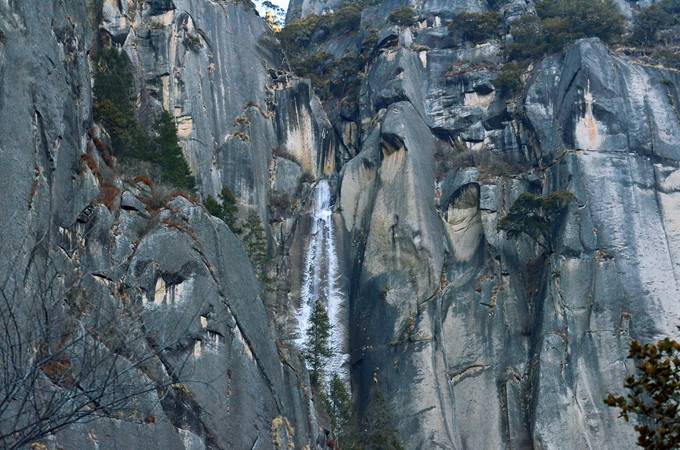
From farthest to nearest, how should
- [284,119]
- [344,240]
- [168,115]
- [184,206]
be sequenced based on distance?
[284,119] → [344,240] → [168,115] → [184,206]

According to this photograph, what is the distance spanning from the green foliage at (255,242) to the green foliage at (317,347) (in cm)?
284

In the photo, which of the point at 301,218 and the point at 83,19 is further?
the point at 301,218

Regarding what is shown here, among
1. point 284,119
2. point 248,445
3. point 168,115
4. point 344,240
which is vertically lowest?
point 248,445

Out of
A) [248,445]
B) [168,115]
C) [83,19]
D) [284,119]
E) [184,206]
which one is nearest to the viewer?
[248,445]

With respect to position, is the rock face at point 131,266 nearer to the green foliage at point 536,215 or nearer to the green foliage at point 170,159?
the green foliage at point 170,159

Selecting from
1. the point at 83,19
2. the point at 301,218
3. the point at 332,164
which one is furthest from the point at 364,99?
the point at 83,19

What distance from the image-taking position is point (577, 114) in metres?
50.3

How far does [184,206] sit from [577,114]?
2144cm

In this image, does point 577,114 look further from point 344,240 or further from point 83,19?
point 83,19

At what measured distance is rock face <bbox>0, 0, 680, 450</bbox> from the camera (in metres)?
32.5

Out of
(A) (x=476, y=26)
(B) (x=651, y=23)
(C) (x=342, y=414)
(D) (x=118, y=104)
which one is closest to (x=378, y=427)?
(C) (x=342, y=414)

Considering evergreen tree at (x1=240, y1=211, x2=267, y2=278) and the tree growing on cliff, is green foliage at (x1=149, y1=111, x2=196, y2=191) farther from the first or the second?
the tree growing on cliff

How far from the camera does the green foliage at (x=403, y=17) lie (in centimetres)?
6019

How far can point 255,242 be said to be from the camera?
45594 millimetres
